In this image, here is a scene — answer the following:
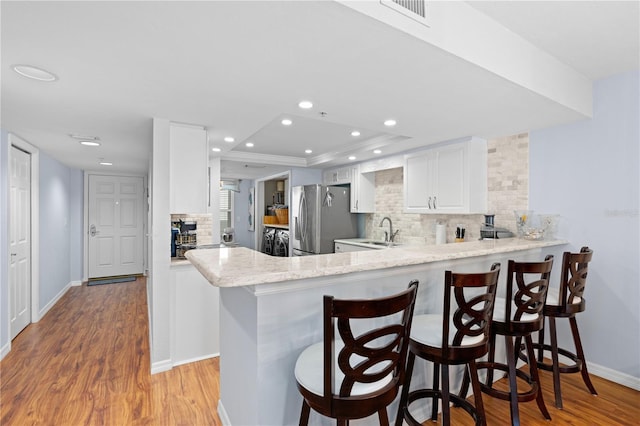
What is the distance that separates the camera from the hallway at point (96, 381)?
2.17 m

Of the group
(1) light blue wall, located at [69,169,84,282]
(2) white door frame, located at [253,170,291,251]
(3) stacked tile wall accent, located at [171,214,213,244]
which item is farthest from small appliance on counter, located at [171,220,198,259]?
(2) white door frame, located at [253,170,291,251]

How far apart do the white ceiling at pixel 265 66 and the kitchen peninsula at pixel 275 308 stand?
104 centimetres

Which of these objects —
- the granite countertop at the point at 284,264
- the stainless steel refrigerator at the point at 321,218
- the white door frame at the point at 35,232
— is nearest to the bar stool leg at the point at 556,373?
the granite countertop at the point at 284,264

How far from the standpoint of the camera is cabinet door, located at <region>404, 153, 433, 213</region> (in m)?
3.91

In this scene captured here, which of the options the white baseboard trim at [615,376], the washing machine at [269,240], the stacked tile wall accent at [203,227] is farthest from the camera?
the washing machine at [269,240]

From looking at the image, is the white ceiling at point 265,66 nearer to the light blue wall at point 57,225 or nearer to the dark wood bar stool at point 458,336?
the dark wood bar stool at point 458,336

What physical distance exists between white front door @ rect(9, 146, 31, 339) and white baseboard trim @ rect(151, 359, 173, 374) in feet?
6.21

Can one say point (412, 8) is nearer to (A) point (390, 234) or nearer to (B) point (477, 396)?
(B) point (477, 396)

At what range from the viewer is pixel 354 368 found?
1.21m

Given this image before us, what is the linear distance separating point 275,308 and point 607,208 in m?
2.80

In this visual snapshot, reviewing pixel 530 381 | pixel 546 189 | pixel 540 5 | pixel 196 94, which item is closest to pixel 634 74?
pixel 546 189

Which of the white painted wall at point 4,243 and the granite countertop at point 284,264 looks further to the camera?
the white painted wall at point 4,243

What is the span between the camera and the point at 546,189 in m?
3.02

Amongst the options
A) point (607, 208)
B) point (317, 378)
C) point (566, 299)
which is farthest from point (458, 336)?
point (607, 208)
